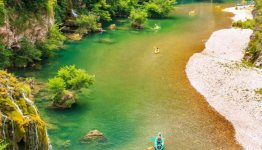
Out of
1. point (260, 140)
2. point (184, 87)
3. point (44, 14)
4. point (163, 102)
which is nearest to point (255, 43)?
point (184, 87)

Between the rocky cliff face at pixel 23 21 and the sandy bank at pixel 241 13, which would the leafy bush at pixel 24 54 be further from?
the sandy bank at pixel 241 13

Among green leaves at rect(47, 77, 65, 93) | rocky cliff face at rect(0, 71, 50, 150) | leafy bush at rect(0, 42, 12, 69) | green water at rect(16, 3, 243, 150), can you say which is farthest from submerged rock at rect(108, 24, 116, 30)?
rocky cliff face at rect(0, 71, 50, 150)

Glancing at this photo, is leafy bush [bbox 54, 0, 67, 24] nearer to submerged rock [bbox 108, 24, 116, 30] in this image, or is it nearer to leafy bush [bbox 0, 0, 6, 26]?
submerged rock [bbox 108, 24, 116, 30]

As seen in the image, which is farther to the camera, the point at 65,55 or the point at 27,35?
the point at 65,55

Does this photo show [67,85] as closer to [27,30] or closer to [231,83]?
[27,30]

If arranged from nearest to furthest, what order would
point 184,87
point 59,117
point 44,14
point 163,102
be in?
point 59,117 < point 163,102 < point 184,87 < point 44,14

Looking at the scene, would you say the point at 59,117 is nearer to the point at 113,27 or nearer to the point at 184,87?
the point at 184,87
